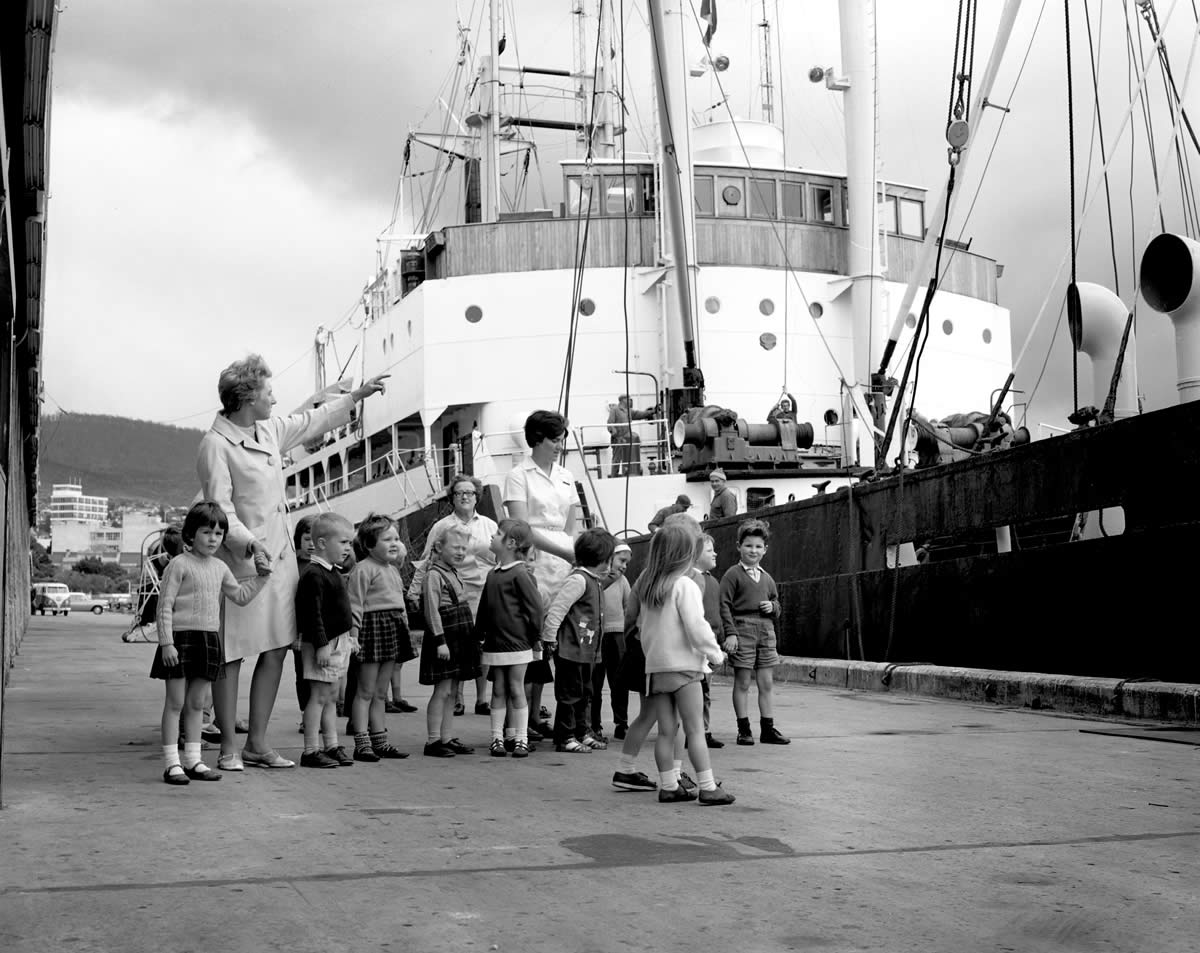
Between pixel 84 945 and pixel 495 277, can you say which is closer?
pixel 84 945

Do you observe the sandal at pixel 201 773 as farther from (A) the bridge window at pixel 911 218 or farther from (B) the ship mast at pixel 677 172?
(A) the bridge window at pixel 911 218

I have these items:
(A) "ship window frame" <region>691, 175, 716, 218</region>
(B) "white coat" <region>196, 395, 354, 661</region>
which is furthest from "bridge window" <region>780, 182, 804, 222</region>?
(B) "white coat" <region>196, 395, 354, 661</region>

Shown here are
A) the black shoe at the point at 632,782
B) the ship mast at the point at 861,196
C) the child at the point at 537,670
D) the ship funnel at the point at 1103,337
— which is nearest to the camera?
the black shoe at the point at 632,782

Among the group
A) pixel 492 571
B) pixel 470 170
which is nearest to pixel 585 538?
pixel 492 571

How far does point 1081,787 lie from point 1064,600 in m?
4.27

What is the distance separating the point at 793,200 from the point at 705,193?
1799 millimetres

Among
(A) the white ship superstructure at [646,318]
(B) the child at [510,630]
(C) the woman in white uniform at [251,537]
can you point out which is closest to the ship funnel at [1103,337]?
(B) the child at [510,630]

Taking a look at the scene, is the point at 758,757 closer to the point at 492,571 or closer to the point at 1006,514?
the point at 492,571

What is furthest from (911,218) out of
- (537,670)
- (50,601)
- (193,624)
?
(50,601)

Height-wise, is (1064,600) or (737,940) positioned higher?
(1064,600)

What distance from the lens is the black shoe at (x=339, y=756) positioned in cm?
691

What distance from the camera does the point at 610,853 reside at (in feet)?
15.0

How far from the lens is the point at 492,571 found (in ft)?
25.0

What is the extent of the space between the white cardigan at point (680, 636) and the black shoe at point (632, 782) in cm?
46
